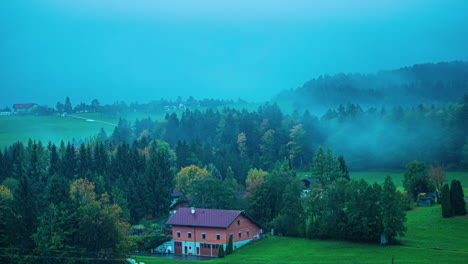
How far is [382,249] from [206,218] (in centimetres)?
2068

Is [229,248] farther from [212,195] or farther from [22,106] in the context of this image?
[22,106]

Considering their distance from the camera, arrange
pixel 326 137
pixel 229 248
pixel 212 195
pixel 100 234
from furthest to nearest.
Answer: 1. pixel 326 137
2. pixel 212 195
3. pixel 229 248
4. pixel 100 234

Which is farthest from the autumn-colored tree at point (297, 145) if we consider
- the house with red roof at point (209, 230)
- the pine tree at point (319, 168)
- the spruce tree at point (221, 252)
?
the spruce tree at point (221, 252)

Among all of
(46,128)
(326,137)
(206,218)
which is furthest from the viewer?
(46,128)

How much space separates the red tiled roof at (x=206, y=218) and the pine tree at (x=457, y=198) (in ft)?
76.3

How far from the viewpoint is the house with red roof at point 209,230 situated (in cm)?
5931

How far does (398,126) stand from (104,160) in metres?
73.0

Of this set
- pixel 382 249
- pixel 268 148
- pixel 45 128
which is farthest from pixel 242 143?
pixel 382 249

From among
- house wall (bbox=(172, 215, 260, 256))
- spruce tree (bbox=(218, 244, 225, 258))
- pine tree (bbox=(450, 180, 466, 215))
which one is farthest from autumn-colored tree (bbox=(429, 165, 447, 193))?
spruce tree (bbox=(218, 244, 225, 258))

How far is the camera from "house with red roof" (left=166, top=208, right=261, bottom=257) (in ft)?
195

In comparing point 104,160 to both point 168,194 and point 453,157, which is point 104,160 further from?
point 453,157

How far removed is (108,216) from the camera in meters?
50.8

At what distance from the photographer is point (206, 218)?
61094 millimetres

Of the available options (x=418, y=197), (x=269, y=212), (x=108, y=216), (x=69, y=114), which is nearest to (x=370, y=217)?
(x=269, y=212)
